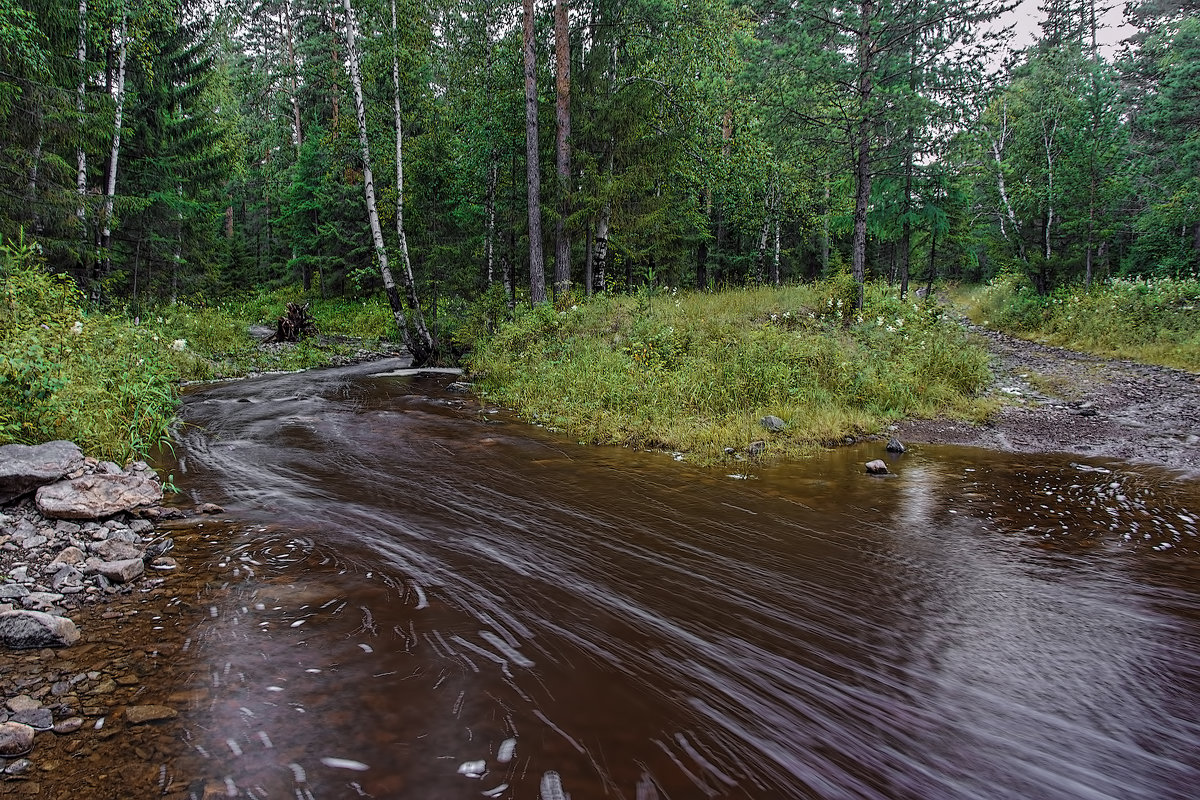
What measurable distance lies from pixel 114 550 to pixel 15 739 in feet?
6.20

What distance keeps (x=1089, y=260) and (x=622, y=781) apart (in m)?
23.4

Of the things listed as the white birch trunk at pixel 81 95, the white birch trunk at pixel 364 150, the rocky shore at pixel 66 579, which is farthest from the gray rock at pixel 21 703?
the white birch trunk at pixel 364 150

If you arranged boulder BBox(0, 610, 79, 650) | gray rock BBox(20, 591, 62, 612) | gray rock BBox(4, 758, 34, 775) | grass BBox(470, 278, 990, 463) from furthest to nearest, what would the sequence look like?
grass BBox(470, 278, 990, 463) → gray rock BBox(20, 591, 62, 612) → boulder BBox(0, 610, 79, 650) → gray rock BBox(4, 758, 34, 775)

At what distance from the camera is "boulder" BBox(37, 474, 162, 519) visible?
154 inches

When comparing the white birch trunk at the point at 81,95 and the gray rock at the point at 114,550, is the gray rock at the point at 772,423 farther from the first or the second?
the white birch trunk at the point at 81,95

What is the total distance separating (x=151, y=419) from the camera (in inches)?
268

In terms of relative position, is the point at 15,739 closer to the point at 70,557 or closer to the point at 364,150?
the point at 70,557

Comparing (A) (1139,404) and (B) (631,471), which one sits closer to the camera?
(B) (631,471)

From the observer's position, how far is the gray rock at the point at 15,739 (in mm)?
2074

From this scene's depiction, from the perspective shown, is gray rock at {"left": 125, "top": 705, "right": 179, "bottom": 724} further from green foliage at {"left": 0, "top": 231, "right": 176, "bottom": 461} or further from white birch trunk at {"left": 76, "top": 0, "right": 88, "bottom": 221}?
white birch trunk at {"left": 76, "top": 0, "right": 88, "bottom": 221}

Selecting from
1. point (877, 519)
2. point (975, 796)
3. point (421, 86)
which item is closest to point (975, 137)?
point (877, 519)

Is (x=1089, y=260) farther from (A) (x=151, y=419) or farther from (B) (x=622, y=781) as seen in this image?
(A) (x=151, y=419)

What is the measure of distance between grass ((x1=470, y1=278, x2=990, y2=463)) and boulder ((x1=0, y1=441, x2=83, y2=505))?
17.4ft

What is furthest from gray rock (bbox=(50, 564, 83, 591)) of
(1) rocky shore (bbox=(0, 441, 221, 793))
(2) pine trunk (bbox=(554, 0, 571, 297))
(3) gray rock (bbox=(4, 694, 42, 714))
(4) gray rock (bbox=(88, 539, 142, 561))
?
(2) pine trunk (bbox=(554, 0, 571, 297))
